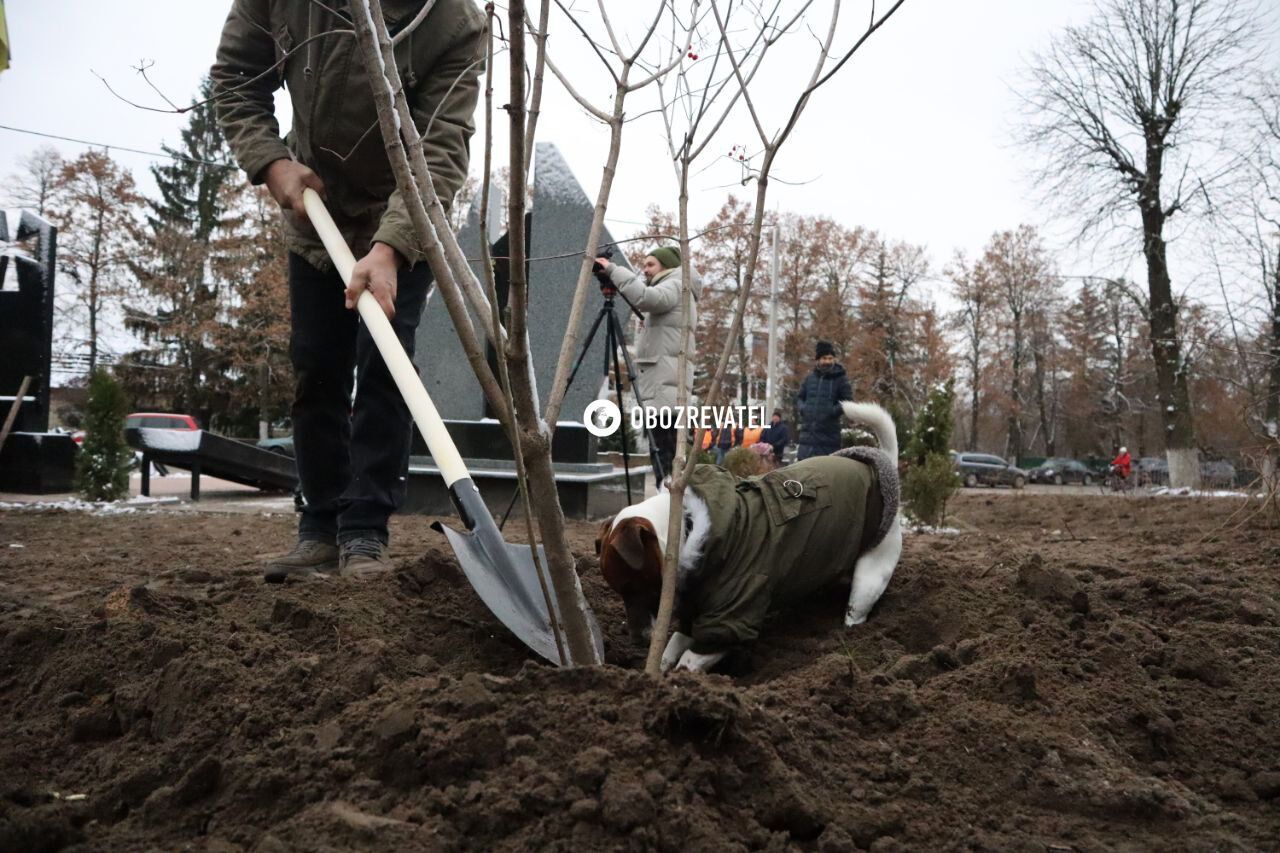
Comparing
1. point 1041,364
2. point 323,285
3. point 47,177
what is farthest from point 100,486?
point 1041,364

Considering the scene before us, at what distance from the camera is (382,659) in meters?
1.99

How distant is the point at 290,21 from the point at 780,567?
91.7 inches

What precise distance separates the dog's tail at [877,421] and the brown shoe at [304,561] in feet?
6.40

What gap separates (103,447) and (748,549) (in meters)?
8.86

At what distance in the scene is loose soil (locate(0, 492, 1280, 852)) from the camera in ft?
4.23

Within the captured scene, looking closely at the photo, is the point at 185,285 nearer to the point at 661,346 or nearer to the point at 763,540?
the point at 661,346

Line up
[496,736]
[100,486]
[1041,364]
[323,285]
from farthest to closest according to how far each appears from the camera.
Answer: [1041,364] < [100,486] < [323,285] < [496,736]

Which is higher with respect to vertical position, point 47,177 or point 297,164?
point 47,177

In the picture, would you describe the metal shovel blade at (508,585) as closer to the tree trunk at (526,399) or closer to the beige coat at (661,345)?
the tree trunk at (526,399)

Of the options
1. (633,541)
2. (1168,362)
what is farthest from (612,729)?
(1168,362)

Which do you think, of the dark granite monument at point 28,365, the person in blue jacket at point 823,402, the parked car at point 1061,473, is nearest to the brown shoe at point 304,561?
the person in blue jacket at point 823,402

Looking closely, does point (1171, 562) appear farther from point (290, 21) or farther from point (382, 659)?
point (290, 21)

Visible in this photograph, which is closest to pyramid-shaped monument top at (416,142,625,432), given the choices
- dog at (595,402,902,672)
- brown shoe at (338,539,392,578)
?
brown shoe at (338,539,392,578)

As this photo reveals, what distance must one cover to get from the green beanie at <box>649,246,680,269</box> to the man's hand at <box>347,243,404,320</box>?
395 centimetres
